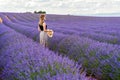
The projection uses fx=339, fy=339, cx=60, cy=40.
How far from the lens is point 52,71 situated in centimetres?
335

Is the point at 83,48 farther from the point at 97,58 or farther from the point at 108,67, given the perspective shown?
the point at 108,67

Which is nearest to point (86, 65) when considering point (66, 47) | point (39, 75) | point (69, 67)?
point (66, 47)

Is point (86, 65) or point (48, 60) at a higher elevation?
point (48, 60)

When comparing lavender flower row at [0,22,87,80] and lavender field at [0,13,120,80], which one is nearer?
lavender flower row at [0,22,87,80]

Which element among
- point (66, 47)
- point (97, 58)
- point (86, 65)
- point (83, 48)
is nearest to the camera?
point (97, 58)

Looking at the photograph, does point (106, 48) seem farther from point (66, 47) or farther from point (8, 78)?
point (66, 47)

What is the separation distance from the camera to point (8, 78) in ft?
13.1

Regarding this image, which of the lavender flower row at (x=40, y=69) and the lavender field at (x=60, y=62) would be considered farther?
the lavender field at (x=60, y=62)

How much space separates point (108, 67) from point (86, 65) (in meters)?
1.32

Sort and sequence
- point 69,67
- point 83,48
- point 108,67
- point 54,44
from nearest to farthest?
point 69,67 → point 108,67 → point 83,48 → point 54,44

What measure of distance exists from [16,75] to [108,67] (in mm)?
1904

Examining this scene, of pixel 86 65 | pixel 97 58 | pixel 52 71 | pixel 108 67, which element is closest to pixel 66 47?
pixel 86 65

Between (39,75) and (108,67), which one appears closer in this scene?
(39,75)

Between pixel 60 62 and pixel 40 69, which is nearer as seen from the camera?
pixel 40 69
